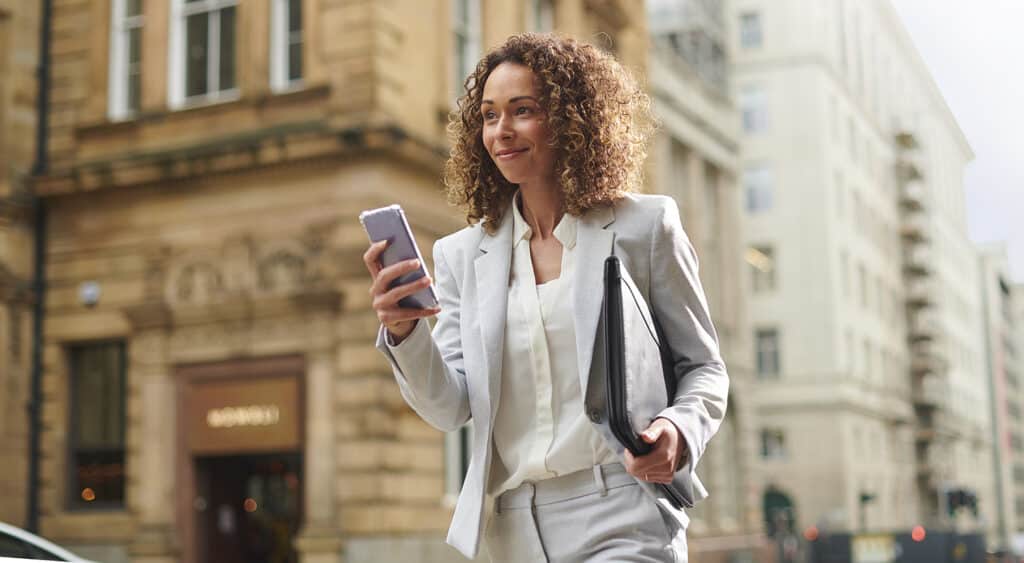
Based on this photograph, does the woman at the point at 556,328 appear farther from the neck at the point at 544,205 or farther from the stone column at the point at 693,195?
the stone column at the point at 693,195

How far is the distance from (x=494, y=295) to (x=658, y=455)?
1.98 feet

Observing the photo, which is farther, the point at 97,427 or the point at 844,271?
the point at 844,271

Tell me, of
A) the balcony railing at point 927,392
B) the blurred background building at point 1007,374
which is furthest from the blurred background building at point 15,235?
the blurred background building at point 1007,374

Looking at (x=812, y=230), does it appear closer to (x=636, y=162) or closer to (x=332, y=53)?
(x=332, y=53)

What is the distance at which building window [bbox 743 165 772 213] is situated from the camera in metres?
52.8

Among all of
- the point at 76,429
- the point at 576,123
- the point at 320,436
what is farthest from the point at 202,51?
the point at 576,123

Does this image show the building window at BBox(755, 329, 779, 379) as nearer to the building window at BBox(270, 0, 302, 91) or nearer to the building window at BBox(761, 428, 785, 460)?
the building window at BBox(761, 428, 785, 460)

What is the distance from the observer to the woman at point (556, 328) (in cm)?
271

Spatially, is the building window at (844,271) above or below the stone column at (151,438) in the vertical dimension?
above

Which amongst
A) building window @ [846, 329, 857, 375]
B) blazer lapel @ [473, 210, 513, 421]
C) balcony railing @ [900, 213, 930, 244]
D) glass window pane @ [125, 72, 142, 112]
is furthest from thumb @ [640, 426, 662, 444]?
balcony railing @ [900, 213, 930, 244]

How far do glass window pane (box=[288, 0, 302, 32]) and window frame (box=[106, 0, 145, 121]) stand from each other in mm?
2403

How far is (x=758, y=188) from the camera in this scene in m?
53.4

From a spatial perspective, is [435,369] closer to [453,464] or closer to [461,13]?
[453,464]

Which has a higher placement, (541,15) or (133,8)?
(541,15)
